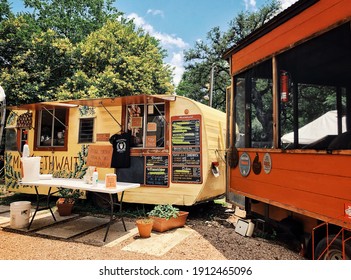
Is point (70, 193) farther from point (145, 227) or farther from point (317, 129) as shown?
point (317, 129)

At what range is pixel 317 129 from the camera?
387cm

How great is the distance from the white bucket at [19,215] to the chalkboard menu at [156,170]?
271 centimetres

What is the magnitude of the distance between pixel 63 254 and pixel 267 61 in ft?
14.9

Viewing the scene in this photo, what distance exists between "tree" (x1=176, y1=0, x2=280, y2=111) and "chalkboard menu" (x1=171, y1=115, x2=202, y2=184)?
1712cm

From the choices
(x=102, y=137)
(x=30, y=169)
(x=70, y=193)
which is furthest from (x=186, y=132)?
(x=70, y=193)

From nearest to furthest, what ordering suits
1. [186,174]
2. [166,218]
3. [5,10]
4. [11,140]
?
1. [166,218]
2. [186,174]
3. [11,140]
4. [5,10]

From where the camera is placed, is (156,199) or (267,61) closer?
(267,61)

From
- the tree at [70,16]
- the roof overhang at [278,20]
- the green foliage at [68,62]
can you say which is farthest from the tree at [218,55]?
the roof overhang at [278,20]

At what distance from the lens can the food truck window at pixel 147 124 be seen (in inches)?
275

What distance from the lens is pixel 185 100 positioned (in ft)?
22.1

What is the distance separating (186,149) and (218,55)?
759 inches

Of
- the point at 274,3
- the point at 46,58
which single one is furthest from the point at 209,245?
the point at 274,3

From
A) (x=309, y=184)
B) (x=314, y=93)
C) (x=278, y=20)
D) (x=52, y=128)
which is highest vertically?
(x=278, y=20)
